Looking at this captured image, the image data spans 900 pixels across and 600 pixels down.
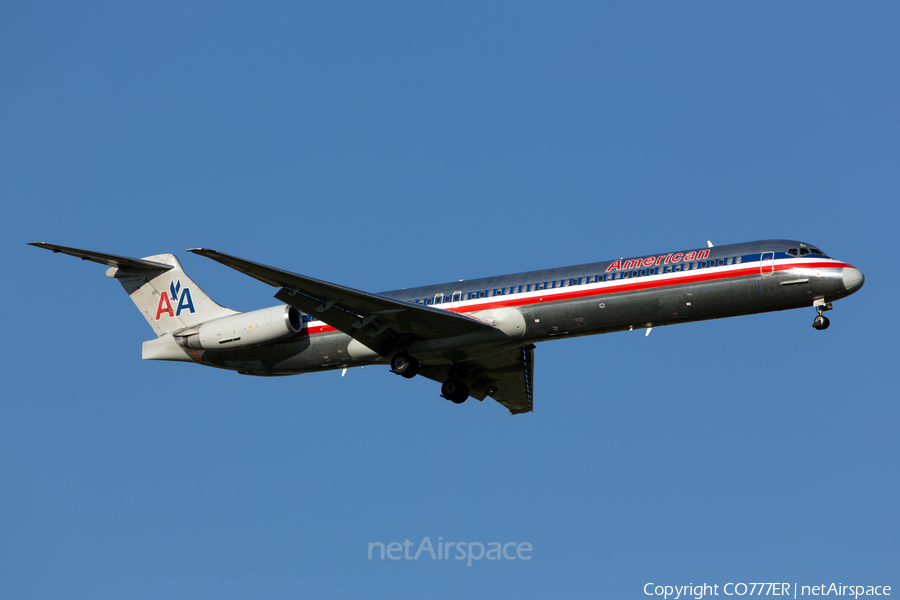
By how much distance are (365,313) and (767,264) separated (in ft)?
33.4

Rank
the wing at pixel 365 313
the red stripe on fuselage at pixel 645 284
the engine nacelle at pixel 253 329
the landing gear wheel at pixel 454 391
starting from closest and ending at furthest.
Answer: the red stripe on fuselage at pixel 645 284, the wing at pixel 365 313, the engine nacelle at pixel 253 329, the landing gear wheel at pixel 454 391

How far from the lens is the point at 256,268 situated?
22688 mm

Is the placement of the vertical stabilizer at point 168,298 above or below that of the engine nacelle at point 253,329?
above

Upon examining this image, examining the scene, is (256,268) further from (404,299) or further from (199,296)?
(199,296)

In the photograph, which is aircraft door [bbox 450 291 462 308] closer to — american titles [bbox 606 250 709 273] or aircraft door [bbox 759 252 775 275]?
american titles [bbox 606 250 709 273]

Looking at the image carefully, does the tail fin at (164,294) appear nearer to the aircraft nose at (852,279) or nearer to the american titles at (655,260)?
the american titles at (655,260)

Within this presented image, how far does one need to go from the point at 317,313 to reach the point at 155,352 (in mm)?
6530

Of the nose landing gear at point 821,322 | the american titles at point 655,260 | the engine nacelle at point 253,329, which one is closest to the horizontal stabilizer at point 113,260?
the engine nacelle at point 253,329

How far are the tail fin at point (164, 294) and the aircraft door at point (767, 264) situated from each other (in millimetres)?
15472

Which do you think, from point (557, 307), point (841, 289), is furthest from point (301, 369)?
point (841, 289)

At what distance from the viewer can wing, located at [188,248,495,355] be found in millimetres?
23703

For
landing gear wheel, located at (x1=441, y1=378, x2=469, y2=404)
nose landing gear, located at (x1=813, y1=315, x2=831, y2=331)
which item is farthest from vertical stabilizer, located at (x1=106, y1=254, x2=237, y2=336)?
nose landing gear, located at (x1=813, y1=315, x2=831, y2=331)

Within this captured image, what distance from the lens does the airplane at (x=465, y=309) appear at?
74.1 ft

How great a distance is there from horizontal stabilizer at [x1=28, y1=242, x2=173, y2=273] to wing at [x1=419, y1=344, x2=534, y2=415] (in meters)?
8.97
